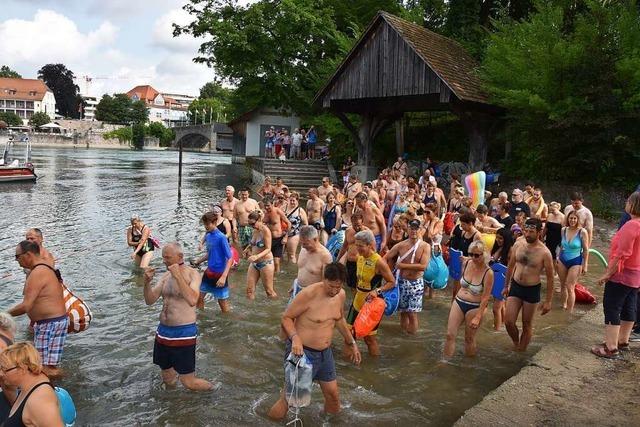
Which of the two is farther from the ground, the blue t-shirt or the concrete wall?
the concrete wall

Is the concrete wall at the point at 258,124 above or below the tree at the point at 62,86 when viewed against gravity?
below

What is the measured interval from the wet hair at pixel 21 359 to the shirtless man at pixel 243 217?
26.9ft

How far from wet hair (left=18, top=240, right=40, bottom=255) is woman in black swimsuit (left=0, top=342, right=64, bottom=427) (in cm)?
232

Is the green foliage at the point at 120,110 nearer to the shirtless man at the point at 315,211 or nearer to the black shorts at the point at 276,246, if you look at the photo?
the shirtless man at the point at 315,211

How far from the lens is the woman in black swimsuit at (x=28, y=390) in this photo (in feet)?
10.9

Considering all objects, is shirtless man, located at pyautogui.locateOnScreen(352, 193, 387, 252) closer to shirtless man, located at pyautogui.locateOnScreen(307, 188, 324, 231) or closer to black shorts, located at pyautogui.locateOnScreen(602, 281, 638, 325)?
shirtless man, located at pyautogui.locateOnScreen(307, 188, 324, 231)

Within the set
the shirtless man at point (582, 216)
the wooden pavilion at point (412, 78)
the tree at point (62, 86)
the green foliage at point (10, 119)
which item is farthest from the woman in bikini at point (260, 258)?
the tree at point (62, 86)

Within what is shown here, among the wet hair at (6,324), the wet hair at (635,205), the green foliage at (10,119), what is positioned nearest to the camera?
the wet hair at (6,324)

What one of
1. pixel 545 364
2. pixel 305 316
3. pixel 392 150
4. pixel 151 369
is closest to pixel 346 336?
pixel 305 316

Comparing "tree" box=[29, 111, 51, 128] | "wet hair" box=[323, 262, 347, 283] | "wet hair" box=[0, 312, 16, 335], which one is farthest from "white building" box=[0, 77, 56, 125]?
"wet hair" box=[323, 262, 347, 283]

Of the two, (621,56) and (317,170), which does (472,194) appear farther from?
(317,170)

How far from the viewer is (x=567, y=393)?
5.23m

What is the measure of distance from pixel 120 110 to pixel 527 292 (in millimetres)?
117364

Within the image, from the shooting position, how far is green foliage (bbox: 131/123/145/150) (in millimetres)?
101375
